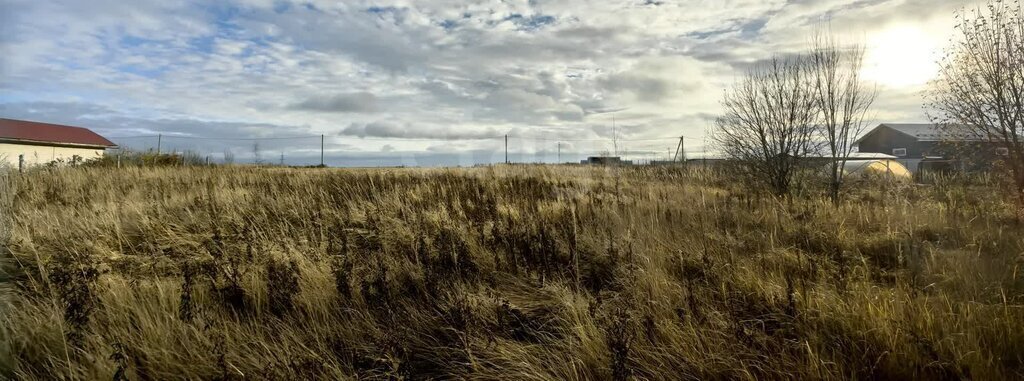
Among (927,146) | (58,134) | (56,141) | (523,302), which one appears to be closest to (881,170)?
(523,302)

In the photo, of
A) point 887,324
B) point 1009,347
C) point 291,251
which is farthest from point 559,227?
point 1009,347

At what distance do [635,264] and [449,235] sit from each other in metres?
1.88

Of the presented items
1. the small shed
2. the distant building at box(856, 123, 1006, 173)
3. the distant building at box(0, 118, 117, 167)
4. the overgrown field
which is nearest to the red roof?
the distant building at box(0, 118, 117, 167)

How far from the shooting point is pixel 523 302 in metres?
3.25

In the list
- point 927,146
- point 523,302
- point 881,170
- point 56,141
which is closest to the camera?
point 523,302

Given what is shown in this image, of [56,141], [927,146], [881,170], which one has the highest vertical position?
[927,146]

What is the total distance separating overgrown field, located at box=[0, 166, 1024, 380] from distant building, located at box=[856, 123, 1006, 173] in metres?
2.31

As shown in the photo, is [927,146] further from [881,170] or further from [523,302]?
[523,302]

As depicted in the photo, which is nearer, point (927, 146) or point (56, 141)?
point (56, 141)

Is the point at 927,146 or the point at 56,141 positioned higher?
the point at 927,146

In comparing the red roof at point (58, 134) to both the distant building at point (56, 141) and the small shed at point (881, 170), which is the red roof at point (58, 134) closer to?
→ the distant building at point (56, 141)

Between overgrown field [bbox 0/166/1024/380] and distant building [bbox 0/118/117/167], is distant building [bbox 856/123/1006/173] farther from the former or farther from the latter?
distant building [bbox 0/118/117/167]

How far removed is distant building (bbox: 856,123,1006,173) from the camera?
7.17 meters

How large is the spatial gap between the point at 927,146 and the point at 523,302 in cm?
4403
